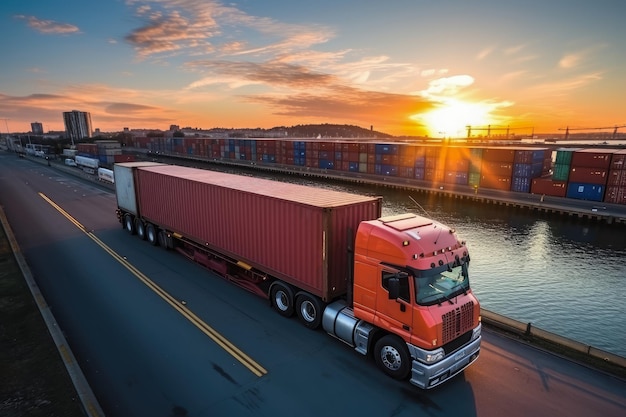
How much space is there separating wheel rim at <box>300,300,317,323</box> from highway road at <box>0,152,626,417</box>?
45 centimetres

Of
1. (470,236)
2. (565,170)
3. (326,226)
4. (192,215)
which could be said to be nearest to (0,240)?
(192,215)

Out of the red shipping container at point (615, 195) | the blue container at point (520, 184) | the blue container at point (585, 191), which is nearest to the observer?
the red shipping container at point (615, 195)

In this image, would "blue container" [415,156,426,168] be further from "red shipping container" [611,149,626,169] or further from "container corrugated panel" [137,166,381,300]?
"container corrugated panel" [137,166,381,300]

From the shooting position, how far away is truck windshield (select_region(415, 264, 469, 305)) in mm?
7945

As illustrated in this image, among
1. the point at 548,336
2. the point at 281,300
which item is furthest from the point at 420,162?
the point at 281,300

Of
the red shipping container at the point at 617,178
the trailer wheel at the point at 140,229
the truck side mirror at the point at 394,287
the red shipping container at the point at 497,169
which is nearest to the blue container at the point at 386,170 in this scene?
the red shipping container at the point at 497,169

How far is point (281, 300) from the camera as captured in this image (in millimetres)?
12016

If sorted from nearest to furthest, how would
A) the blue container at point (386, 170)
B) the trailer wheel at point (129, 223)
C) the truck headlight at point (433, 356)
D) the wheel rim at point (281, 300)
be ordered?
the truck headlight at point (433, 356) → the wheel rim at point (281, 300) → the trailer wheel at point (129, 223) → the blue container at point (386, 170)

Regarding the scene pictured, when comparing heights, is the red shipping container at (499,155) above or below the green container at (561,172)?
above

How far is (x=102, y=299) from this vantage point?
13.1 meters

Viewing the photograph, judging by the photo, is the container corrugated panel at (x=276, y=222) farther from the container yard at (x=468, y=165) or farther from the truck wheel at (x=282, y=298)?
the container yard at (x=468, y=165)

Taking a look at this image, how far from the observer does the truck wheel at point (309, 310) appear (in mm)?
10656

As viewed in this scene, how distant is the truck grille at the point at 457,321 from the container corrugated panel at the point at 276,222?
135 inches

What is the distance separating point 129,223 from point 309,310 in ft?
52.6
